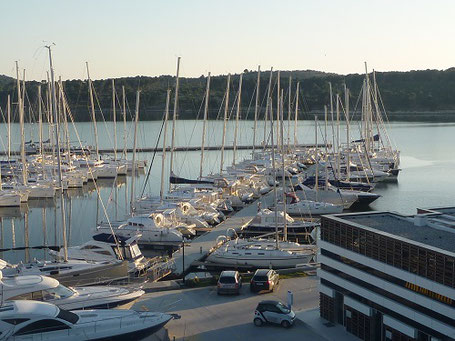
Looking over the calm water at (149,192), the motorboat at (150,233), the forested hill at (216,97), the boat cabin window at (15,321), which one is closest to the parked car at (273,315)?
the boat cabin window at (15,321)

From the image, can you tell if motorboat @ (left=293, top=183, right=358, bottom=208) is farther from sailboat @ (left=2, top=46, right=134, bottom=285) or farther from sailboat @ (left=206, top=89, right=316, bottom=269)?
sailboat @ (left=2, top=46, right=134, bottom=285)

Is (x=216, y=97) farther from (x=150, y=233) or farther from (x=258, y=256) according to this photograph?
(x=258, y=256)

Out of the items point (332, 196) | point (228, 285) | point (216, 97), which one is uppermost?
point (216, 97)

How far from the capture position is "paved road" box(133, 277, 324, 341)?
1830cm

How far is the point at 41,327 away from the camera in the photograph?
52.1 feet

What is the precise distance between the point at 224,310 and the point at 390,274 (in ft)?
20.4

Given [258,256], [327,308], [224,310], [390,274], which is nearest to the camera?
[390,274]

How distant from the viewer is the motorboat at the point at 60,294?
60.4 feet

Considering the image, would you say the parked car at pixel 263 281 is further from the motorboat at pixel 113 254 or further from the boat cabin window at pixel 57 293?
the boat cabin window at pixel 57 293

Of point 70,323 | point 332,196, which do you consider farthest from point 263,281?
point 332,196

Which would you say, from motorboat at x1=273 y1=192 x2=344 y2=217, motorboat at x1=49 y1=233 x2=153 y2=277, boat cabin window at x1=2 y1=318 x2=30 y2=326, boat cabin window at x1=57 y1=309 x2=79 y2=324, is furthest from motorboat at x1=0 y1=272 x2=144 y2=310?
motorboat at x1=273 y1=192 x2=344 y2=217

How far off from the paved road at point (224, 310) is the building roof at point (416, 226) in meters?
3.52

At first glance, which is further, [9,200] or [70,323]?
[9,200]

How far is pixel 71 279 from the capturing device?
23.4 meters
